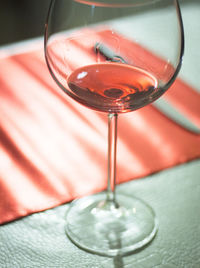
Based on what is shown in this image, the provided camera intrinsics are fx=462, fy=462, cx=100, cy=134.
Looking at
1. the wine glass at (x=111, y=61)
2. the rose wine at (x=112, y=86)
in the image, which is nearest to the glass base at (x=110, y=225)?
the wine glass at (x=111, y=61)

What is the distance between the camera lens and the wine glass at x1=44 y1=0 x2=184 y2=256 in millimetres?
446

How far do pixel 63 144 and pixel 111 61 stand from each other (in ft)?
0.60

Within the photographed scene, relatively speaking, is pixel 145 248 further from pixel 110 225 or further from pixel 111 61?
pixel 111 61

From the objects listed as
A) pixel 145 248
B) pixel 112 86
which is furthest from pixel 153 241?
pixel 112 86

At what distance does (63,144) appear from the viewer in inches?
25.2

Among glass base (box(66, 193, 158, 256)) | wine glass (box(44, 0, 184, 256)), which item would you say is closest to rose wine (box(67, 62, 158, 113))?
wine glass (box(44, 0, 184, 256))

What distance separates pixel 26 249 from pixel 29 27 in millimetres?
1589

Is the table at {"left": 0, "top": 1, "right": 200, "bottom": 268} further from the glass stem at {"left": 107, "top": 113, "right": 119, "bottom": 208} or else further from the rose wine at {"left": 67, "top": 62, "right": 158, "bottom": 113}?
the rose wine at {"left": 67, "top": 62, "right": 158, "bottom": 113}

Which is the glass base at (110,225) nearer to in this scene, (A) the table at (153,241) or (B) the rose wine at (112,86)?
(A) the table at (153,241)

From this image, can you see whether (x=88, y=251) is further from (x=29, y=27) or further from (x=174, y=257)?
(x=29, y=27)

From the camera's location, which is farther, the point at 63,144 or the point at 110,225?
the point at 63,144

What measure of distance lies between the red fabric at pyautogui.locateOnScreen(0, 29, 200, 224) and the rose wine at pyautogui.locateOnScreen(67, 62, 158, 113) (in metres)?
0.03

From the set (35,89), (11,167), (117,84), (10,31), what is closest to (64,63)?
(117,84)

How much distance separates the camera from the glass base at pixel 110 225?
19.7 inches
